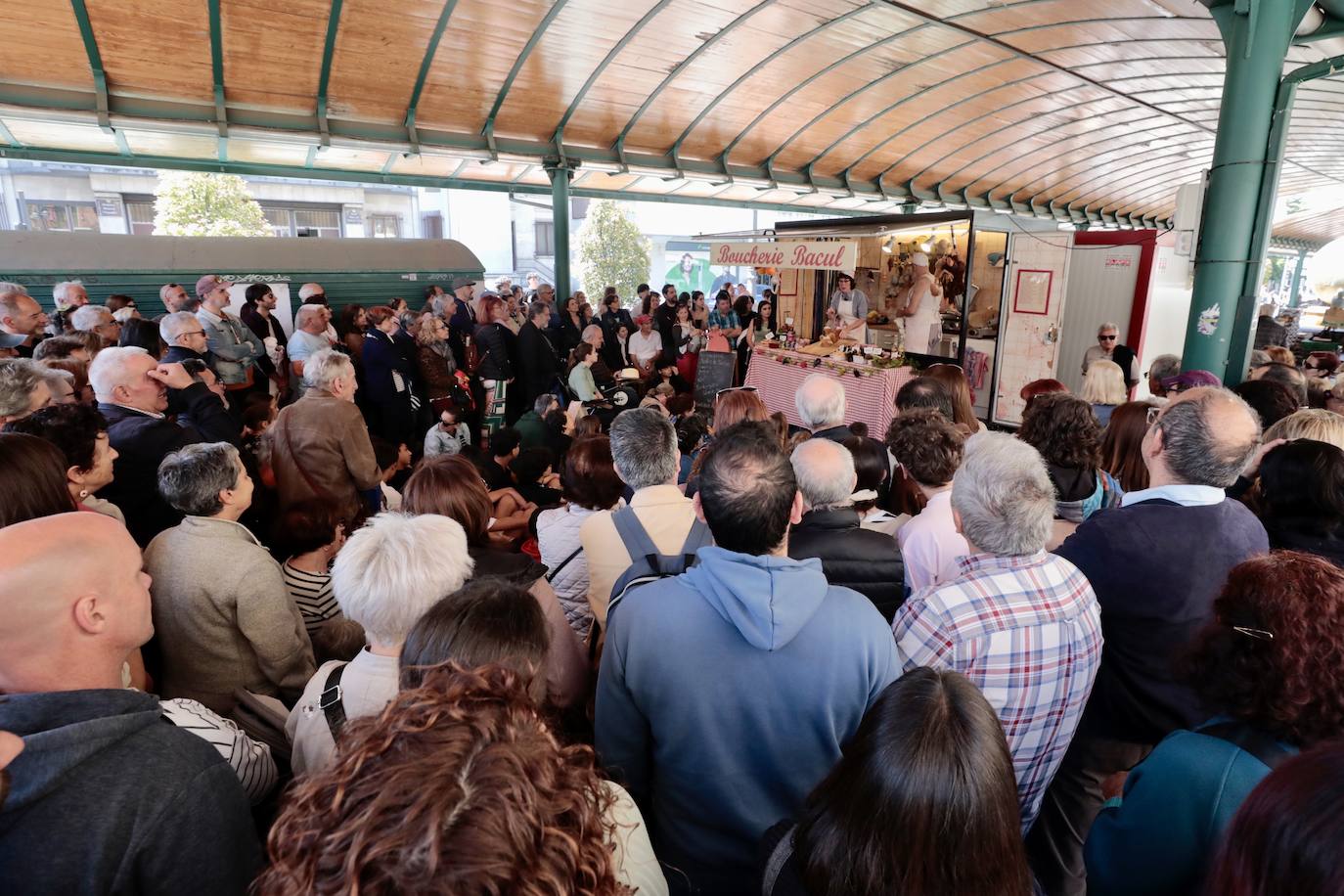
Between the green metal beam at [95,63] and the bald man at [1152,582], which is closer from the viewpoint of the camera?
the bald man at [1152,582]

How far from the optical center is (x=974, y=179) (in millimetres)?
18094

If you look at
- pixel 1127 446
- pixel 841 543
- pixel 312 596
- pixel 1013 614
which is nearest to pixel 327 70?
pixel 312 596

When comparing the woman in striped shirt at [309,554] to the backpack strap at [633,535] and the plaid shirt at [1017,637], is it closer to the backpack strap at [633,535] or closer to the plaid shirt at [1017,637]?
the backpack strap at [633,535]

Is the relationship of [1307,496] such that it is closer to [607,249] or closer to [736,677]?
[736,677]

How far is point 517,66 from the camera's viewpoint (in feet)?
32.2

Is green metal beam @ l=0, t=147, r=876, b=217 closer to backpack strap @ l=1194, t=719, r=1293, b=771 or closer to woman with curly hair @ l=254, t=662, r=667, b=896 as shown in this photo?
backpack strap @ l=1194, t=719, r=1293, b=771

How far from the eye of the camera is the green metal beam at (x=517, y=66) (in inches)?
350

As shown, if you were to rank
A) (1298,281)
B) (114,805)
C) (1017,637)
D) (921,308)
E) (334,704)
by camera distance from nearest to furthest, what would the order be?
(114,805), (334,704), (1017,637), (921,308), (1298,281)

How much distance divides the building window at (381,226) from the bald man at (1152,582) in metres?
33.5

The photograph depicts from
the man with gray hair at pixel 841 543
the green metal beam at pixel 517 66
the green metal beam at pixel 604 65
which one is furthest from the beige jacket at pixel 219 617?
the green metal beam at pixel 604 65

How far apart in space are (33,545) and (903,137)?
16130 mm

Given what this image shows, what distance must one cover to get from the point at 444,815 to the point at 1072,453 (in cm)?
334

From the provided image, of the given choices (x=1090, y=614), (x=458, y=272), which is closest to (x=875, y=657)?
(x=1090, y=614)

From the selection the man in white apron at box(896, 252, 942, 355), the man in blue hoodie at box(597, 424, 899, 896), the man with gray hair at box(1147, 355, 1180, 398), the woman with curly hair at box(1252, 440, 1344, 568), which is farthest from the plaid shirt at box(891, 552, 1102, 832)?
the man in white apron at box(896, 252, 942, 355)
